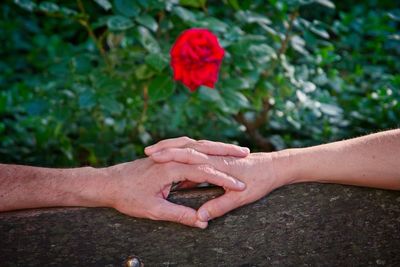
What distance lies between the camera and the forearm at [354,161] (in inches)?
60.6

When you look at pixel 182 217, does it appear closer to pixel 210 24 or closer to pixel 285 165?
pixel 285 165

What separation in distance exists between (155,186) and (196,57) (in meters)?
0.78

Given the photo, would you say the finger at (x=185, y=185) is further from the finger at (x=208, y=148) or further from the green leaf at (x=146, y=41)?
the green leaf at (x=146, y=41)

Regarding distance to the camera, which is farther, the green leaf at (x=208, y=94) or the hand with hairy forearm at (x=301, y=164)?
the green leaf at (x=208, y=94)

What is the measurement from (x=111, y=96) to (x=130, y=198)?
3.09ft

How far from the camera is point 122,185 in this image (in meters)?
1.51

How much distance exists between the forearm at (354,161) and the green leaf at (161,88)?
816 mm

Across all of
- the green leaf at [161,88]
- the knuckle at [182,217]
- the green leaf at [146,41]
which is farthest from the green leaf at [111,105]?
the knuckle at [182,217]

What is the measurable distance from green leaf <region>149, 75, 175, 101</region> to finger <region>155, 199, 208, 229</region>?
0.84 m

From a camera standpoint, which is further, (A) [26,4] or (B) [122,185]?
(A) [26,4]

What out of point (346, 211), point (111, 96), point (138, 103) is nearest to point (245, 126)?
point (138, 103)

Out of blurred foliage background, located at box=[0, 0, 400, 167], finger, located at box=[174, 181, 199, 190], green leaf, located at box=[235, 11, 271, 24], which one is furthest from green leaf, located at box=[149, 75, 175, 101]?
finger, located at box=[174, 181, 199, 190]

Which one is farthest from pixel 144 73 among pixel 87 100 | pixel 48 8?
pixel 48 8

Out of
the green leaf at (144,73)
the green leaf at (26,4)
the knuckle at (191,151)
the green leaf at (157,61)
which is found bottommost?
the green leaf at (144,73)
